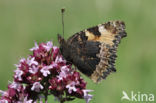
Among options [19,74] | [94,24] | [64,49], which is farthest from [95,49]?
[94,24]

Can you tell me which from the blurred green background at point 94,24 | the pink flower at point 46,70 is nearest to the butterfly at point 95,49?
the pink flower at point 46,70

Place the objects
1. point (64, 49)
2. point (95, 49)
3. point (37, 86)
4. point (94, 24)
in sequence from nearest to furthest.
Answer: point (37, 86), point (64, 49), point (95, 49), point (94, 24)

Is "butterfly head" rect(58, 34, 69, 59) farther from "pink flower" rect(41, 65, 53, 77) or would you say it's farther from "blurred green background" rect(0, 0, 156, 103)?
"blurred green background" rect(0, 0, 156, 103)

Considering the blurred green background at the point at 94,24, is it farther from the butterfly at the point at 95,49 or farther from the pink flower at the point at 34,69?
the pink flower at the point at 34,69

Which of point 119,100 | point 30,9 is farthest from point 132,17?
point 30,9

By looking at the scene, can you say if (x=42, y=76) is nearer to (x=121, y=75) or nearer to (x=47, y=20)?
(x=121, y=75)

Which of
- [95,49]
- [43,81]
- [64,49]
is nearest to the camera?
[43,81]

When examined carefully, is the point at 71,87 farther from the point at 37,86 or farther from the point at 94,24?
the point at 94,24
